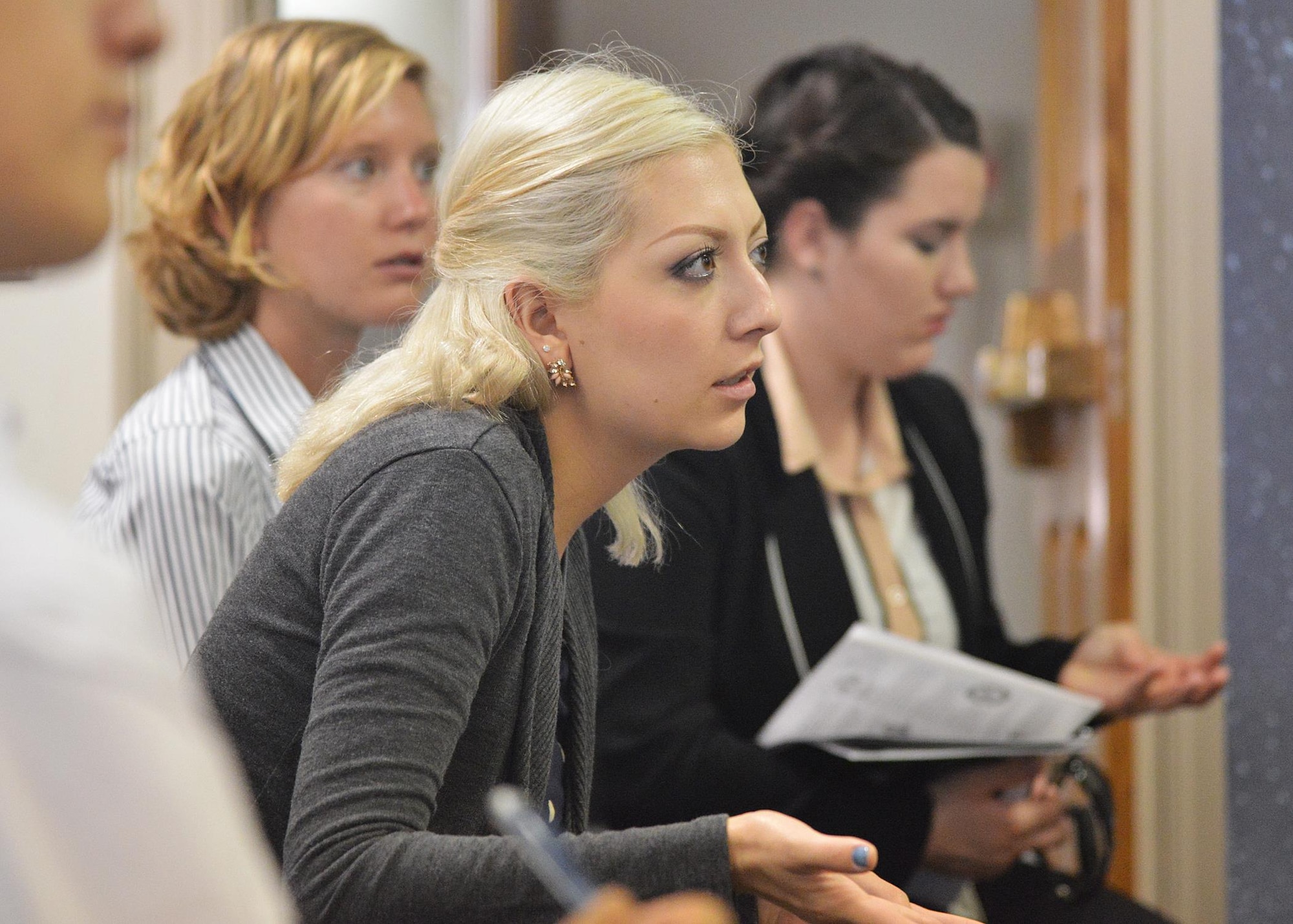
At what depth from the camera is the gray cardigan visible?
0.72 meters

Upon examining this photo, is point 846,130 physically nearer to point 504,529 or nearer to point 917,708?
point 917,708

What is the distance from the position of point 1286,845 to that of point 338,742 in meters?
1.41

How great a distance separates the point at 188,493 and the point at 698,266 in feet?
1.64

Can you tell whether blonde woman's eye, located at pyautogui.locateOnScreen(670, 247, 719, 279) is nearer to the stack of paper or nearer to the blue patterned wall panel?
the stack of paper

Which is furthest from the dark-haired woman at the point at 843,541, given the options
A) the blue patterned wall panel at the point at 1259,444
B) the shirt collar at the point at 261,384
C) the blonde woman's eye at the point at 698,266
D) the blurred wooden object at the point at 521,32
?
the blurred wooden object at the point at 521,32

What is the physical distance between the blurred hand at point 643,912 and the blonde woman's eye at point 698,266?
1.84ft

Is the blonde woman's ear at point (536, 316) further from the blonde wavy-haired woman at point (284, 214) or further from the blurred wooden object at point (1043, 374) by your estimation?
the blurred wooden object at point (1043, 374)

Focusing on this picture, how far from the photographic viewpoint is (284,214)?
137 centimetres

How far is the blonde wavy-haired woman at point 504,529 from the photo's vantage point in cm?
73

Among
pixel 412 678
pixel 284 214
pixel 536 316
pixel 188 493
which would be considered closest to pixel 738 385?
pixel 536 316

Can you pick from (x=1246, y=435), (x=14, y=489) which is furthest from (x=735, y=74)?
(x=14, y=489)

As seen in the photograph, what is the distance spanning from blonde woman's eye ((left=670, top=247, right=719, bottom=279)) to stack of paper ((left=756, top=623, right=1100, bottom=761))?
14.4 inches

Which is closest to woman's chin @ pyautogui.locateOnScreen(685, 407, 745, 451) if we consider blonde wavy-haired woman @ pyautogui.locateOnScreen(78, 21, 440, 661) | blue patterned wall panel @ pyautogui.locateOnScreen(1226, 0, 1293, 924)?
blonde wavy-haired woman @ pyautogui.locateOnScreen(78, 21, 440, 661)

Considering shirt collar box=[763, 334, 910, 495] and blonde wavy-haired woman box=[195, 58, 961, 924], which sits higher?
blonde wavy-haired woman box=[195, 58, 961, 924]
